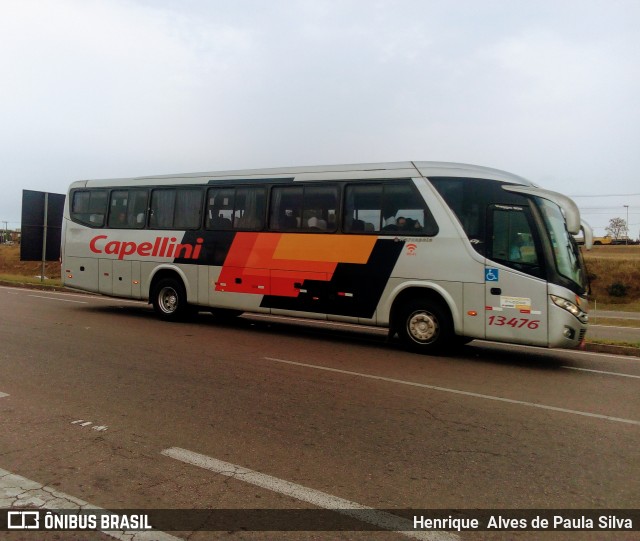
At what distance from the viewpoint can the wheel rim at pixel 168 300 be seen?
481 inches

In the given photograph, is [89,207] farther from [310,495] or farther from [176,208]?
[310,495]

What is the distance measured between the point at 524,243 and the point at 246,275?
18.3 feet

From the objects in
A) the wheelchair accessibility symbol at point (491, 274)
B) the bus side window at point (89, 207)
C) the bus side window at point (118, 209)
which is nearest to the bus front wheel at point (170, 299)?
the bus side window at point (118, 209)

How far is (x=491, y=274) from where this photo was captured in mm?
8508

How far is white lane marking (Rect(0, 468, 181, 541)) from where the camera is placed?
3.12 m

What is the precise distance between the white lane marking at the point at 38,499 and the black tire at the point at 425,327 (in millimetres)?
6519

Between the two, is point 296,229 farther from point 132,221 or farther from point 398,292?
point 132,221

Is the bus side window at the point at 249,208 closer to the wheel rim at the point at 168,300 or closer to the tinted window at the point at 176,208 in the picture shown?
the tinted window at the point at 176,208

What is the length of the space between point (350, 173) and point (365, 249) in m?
1.52

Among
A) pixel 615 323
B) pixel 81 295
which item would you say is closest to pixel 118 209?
pixel 81 295

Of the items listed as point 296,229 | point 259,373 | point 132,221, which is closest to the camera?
point 259,373

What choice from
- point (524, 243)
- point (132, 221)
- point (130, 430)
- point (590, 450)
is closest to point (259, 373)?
point (130, 430)

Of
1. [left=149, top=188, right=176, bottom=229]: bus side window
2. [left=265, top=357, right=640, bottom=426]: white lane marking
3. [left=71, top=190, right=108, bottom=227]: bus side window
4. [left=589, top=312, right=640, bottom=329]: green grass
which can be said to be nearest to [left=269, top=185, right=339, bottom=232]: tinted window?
[left=149, top=188, right=176, bottom=229]: bus side window

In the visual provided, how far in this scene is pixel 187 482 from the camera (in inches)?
147
